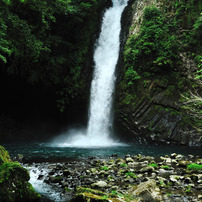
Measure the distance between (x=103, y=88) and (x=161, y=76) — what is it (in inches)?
198

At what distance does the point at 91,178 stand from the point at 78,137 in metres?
12.3

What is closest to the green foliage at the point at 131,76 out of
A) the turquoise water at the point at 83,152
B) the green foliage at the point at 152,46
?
the green foliage at the point at 152,46

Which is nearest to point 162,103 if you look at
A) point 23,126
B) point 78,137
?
point 78,137

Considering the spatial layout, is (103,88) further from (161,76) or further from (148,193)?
(148,193)

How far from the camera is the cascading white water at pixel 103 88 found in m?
15.3

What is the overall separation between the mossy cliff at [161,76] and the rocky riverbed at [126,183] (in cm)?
645

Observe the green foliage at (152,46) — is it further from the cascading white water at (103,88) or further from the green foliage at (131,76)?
the cascading white water at (103,88)

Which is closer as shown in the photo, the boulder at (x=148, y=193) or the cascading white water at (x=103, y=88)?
the boulder at (x=148, y=193)

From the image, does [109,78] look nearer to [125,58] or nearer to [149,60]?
[125,58]

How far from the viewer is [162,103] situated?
12.8 m

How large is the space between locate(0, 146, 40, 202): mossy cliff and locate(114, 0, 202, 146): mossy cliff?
10.4 m

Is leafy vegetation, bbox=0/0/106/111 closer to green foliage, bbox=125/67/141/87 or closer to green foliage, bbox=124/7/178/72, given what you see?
green foliage, bbox=125/67/141/87

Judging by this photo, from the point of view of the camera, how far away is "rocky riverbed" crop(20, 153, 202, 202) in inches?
134

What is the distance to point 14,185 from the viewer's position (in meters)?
3.26
